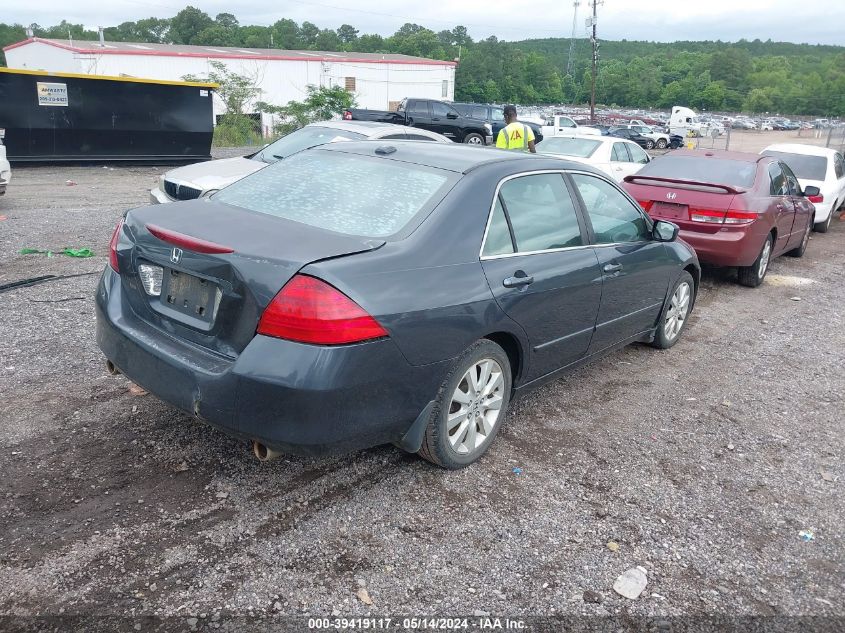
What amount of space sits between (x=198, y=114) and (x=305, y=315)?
54.2 ft

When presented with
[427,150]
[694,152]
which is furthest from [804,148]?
[427,150]

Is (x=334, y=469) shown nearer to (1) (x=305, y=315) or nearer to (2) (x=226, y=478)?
(2) (x=226, y=478)

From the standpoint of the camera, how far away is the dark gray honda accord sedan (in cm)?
299

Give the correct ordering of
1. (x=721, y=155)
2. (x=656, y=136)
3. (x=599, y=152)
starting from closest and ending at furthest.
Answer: (x=721, y=155) < (x=599, y=152) < (x=656, y=136)

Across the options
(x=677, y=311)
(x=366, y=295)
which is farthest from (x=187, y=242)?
(x=677, y=311)

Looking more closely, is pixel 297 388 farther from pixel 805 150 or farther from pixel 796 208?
pixel 805 150

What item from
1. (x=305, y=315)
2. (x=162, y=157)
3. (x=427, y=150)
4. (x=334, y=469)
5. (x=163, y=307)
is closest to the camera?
(x=305, y=315)

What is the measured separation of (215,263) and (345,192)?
97cm

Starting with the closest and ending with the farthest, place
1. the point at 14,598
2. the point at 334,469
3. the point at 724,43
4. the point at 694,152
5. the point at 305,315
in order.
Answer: the point at 14,598
the point at 305,315
the point at 334,469
the point at 694,152
the point at 724,43

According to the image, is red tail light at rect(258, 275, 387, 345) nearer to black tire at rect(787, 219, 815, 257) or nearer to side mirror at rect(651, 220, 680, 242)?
side mirror at rect(651, 220, 680, 242)

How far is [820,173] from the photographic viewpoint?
1261 cm

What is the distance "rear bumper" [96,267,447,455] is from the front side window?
1848mm

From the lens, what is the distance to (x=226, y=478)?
11.8ft

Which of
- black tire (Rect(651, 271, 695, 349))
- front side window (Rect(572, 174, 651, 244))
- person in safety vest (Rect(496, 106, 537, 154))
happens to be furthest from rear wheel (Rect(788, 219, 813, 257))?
front side window (Rect(572, 174, 651, 244))
